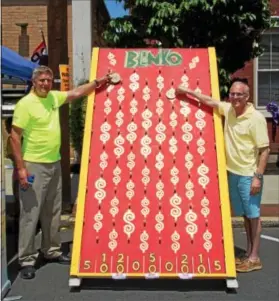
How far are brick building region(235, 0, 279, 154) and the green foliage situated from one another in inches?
153

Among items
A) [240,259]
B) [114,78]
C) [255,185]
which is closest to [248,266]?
[240,259]

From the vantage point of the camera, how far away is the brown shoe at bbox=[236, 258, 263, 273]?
17.3ft

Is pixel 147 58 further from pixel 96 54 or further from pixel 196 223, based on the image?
pixel 196 223

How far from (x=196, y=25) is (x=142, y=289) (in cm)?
602

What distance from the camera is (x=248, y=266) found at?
5.32 meters

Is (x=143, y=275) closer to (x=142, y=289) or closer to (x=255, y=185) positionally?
(x=142, y=289)

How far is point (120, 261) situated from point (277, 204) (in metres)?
4.53

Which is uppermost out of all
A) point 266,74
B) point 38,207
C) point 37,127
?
point 266,74

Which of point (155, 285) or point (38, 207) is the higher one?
point (38, 207)

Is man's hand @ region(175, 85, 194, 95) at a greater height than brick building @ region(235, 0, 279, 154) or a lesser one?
lesser

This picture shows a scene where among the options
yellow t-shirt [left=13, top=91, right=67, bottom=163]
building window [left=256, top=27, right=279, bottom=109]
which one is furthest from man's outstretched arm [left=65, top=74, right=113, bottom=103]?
building window [left=256, top=27, right=279, bottom=109]

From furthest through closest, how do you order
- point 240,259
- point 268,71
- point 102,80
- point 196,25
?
1. point 268,71
2. point 196,25
3. point 240,259
4. point 102,80

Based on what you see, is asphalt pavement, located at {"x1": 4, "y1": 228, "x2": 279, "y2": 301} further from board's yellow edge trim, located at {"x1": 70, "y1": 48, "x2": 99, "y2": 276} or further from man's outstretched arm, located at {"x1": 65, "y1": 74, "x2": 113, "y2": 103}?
man's outstretched arm, located at {"x1": 65, "y1": 74, "x2": 113, "y2": 103}

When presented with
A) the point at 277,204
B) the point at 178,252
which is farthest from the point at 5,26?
the point at 178,252
